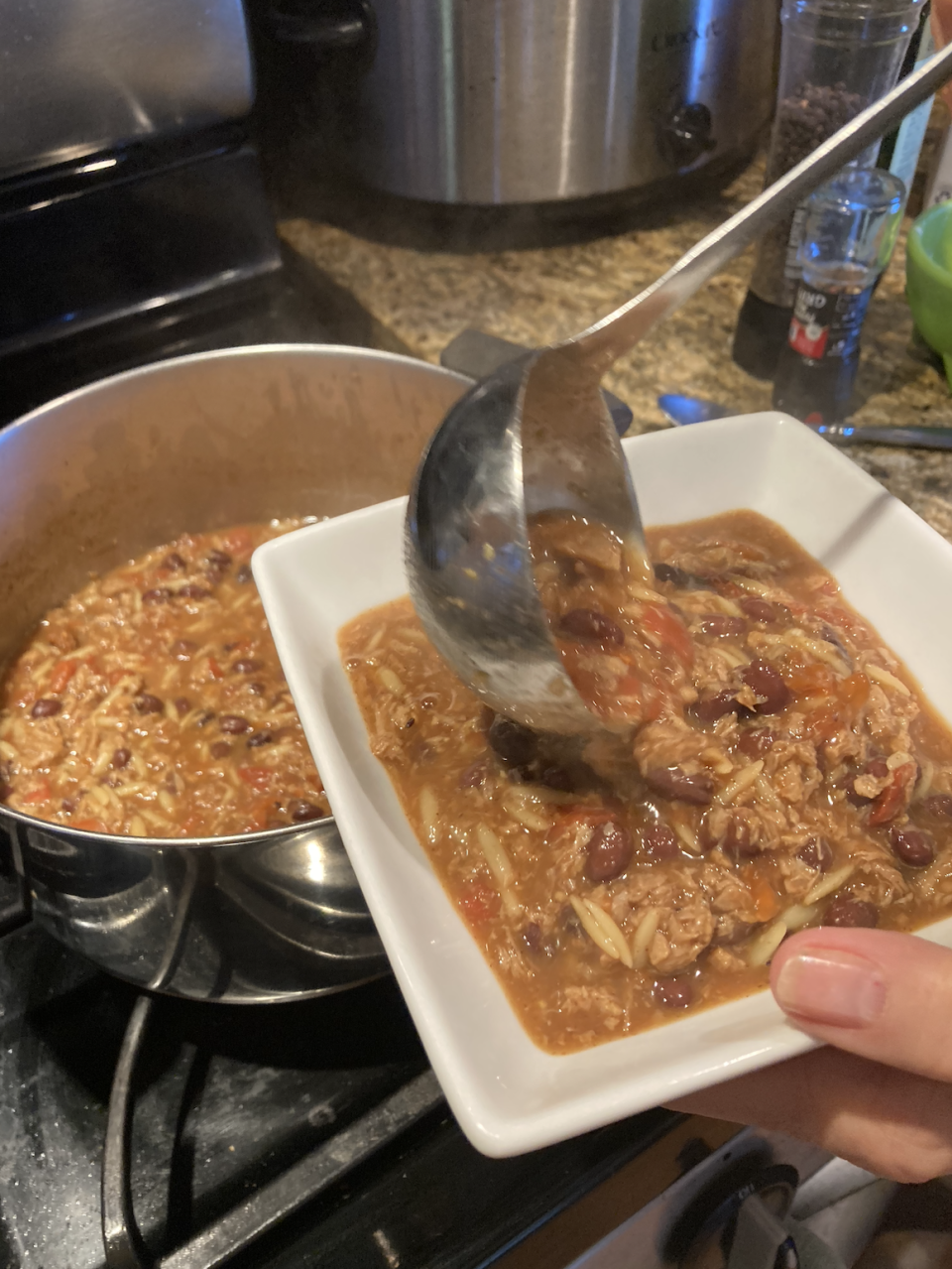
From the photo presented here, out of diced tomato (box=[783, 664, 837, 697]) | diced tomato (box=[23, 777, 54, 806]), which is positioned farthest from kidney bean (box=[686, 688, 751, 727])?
diced tomato (box=[23, 777, 54, 806])

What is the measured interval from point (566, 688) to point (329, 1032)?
1.06 metres

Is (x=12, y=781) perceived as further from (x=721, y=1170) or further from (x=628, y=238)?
(x=628, y=238)

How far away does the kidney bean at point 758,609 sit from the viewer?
1.91 m

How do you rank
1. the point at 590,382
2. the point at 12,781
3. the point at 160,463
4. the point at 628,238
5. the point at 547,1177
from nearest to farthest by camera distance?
the point at 547,1177 < the point at 590,382 < the point at 12,781 < the point at 160,463 < the point at 628,238

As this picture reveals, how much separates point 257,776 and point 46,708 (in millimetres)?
683

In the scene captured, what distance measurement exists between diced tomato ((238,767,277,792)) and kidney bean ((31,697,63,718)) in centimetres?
61

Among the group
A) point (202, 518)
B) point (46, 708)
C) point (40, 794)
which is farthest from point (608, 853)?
point (202, 518)

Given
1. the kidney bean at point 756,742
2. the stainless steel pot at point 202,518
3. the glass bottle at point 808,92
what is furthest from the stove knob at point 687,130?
the kidney bean at point 756,742

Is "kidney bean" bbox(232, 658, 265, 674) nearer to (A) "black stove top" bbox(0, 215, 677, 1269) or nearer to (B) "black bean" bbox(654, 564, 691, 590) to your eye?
(A) "black stove top" bbox(0, 215, 677, 1269)

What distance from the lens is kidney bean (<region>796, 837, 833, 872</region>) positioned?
5.20ft

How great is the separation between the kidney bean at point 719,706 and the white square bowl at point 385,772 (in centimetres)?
39

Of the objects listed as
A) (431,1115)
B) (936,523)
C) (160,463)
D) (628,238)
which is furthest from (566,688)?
(628,238)

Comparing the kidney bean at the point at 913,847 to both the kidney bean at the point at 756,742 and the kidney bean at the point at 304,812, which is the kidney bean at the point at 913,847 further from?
the kidney bean at the point at 304,812

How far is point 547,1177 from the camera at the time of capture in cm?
178
